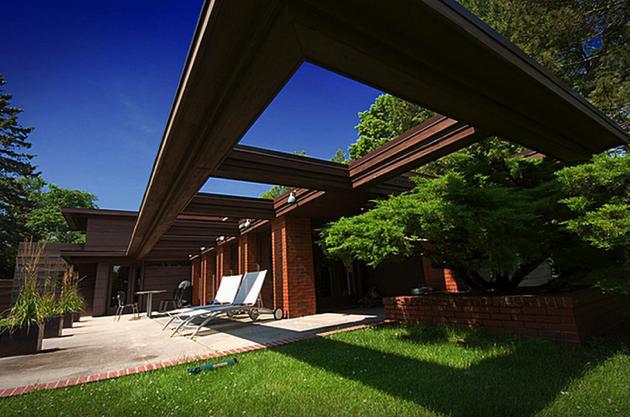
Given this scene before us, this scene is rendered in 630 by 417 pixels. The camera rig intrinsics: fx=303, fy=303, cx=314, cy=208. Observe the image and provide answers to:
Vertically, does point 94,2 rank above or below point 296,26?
above

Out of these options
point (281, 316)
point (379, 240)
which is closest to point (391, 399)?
point (379, 240)

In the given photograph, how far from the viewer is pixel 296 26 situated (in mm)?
1967

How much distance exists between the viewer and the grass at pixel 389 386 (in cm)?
231

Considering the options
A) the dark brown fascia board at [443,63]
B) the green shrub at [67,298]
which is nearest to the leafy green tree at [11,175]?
the green shrub at [67,298]

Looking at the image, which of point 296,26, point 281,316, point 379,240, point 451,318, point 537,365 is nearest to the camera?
point 296,26

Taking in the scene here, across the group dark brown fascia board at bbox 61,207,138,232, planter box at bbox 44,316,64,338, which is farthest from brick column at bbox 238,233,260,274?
dark brown fascia board at bbox 61,207,138,232

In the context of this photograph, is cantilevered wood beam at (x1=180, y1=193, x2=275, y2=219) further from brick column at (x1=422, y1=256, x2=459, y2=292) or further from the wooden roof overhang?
brick column at (x1=422, y1=256, x2=459, y2=292)

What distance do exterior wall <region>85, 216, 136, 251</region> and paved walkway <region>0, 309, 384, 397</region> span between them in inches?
312

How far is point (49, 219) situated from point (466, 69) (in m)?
42.7

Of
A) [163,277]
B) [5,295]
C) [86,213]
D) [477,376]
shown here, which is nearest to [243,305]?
[477,376]

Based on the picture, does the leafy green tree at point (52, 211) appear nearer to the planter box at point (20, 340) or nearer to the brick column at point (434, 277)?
the planter box at point (20, 340)

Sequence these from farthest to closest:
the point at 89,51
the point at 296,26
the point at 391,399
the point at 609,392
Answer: the point at 89,51
the point at 391,399
the point at 609,392
the point at 296,26

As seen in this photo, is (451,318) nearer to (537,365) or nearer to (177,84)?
(537,365)

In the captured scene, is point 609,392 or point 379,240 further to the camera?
point 379,240
